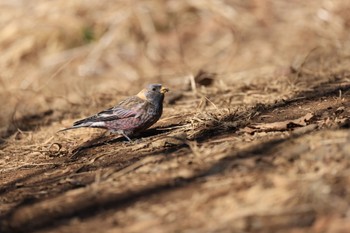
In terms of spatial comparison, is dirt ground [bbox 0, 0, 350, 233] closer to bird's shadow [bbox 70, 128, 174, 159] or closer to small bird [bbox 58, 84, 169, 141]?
bird's shadow [bbox 70, 128, 174, 159]

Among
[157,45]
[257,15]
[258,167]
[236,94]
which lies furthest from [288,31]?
[258,167]

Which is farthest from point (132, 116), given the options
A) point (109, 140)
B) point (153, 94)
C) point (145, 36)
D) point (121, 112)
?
point (145, 36)

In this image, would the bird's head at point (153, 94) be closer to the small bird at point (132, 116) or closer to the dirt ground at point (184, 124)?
the small bird at point (132, 116)

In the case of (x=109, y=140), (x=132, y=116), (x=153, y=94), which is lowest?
(x=109, y=140)

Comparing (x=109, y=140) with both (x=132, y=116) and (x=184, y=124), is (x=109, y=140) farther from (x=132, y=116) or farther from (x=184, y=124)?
(x=184, y=124)

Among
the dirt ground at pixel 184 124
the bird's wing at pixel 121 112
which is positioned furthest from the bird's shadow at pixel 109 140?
→ the bird's wing at pixel 121 112

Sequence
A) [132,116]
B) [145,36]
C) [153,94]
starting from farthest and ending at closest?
1. [145,36]
2. [153,94]
3. [132,116]

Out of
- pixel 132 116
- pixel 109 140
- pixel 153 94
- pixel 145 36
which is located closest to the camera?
pixel 132 116

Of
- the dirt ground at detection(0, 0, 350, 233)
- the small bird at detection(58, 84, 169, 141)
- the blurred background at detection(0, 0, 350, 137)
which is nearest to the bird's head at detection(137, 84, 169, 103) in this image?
the small bird at detection(58, 84, 169, 141)

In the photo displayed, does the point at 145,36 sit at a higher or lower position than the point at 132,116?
lower
